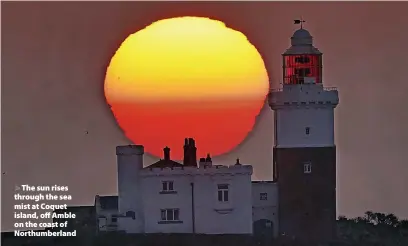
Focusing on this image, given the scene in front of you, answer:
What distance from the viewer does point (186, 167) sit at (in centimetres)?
5459

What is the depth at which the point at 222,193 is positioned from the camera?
5453 centimetres

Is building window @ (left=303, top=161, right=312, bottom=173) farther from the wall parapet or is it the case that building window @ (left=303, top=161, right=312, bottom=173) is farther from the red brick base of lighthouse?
the wall parapet

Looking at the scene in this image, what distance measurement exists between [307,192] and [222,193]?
2960 mm

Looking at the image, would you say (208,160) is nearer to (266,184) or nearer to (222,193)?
(222,193)

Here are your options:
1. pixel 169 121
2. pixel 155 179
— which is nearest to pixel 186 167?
pixel 155 179

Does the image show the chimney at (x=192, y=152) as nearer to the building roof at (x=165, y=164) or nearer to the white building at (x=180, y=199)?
the building roof at (x=165, y=164)

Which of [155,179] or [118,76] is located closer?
[155,179]

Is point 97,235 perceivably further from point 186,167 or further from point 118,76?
point 118,76

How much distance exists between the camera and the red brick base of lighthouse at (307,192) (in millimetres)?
55688

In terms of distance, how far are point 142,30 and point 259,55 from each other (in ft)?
12.9

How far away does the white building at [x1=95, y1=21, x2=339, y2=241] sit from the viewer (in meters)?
54.4

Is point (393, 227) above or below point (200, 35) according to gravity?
below

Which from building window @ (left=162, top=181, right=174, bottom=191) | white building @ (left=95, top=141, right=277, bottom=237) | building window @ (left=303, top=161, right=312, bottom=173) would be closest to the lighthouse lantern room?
building window @ (left=303, top=161, right=312, bottom=173)

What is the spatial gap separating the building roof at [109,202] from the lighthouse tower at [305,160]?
5.07 metres
